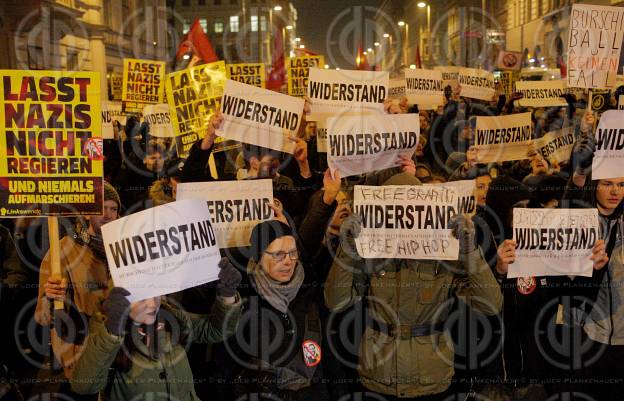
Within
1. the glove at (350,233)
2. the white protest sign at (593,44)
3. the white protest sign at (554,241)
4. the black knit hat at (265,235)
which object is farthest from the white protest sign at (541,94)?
the black knit hat at (265,235)

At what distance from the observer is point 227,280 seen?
374cm

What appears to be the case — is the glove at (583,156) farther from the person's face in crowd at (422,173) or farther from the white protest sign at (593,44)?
the person's face in crowd at (422,173)

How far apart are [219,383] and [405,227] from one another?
58.8 inches

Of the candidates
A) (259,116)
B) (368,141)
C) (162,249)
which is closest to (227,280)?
(162,249)

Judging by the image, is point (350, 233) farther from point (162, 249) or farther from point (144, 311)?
point (144, 311)

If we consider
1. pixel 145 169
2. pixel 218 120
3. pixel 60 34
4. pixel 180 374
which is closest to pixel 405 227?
pixel 180 374

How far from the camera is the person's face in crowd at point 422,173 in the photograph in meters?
6.02

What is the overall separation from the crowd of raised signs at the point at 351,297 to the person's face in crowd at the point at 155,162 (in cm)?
217

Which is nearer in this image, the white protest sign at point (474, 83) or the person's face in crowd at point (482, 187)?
the person's face in crowd at point (482, 187)

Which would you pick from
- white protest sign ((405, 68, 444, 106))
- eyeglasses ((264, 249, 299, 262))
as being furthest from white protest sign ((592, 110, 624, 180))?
white protest sign ((405, 68, 444, 106))

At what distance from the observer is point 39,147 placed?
4.23m

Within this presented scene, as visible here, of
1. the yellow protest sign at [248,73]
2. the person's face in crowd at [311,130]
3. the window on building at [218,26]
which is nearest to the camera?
the person's face in crowd at [311,130]

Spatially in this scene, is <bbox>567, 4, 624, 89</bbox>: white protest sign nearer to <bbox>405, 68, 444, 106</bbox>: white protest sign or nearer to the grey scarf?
the grey scarf

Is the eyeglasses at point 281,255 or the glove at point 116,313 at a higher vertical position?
the eyeglasses at point 281,255
